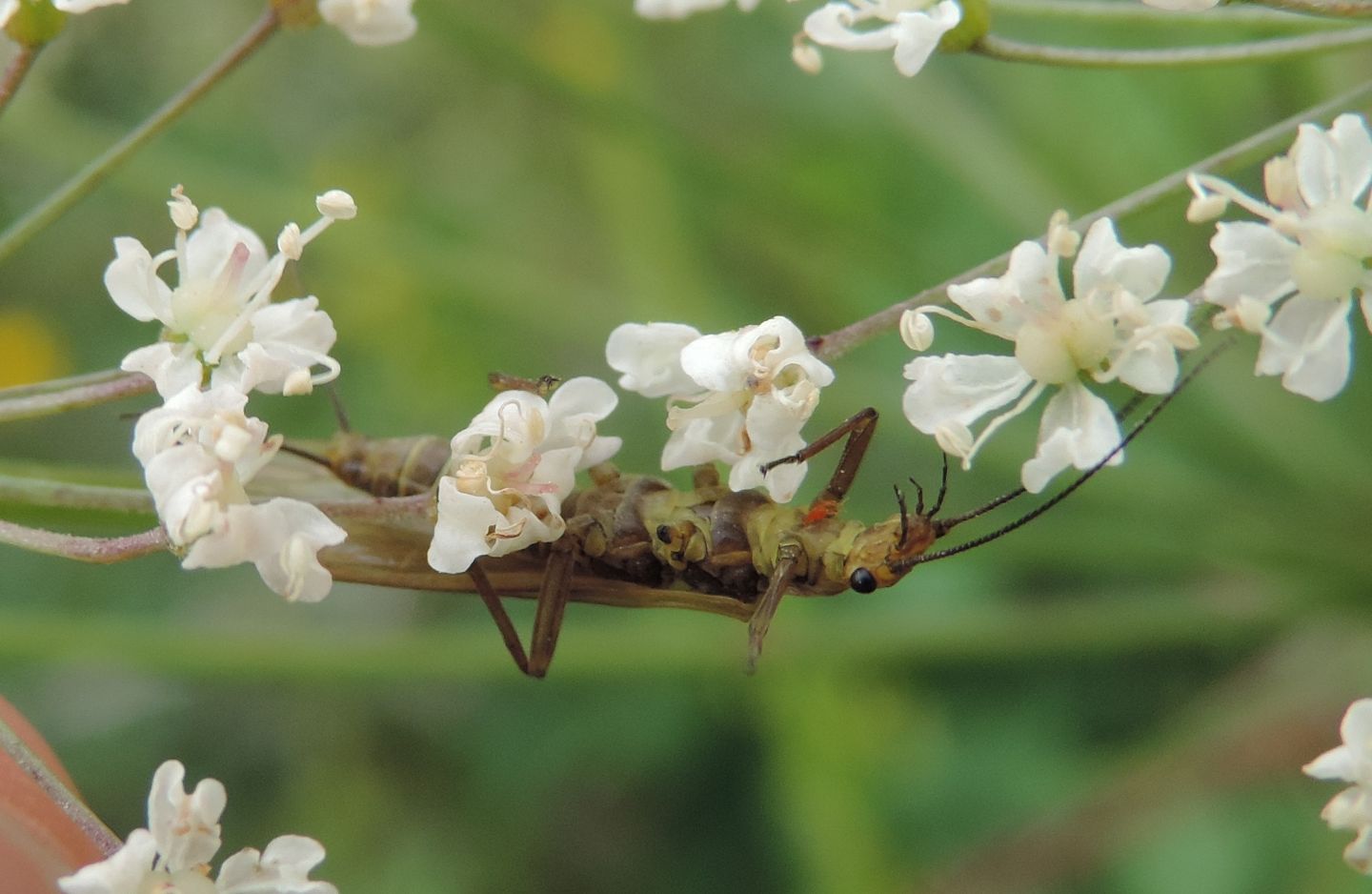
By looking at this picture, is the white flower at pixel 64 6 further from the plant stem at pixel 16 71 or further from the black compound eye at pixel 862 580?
the black compound eye at pixel 862 580

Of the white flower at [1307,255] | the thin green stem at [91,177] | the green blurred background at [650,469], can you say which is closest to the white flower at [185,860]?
the thin green stem at [91,177]

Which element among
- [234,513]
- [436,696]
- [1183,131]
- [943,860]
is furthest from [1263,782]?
[234,513]

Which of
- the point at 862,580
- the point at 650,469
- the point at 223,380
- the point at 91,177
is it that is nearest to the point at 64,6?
the point at 91,177

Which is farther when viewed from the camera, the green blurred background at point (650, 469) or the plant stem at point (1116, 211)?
the green blurred background at point (650, 469)

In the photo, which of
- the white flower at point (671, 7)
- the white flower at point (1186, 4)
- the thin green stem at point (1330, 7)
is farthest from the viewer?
the white flower at point (671, 7)

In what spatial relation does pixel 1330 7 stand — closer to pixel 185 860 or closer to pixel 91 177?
pixel 91 177

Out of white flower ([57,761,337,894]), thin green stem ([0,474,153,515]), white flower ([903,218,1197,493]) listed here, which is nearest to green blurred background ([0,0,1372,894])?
thin green stem ([0,474,153,515])

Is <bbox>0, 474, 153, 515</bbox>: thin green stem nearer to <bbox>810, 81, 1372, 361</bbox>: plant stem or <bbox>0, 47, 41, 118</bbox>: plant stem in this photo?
<bbox>0, 47, 41, 118</bbox>: plant stem
